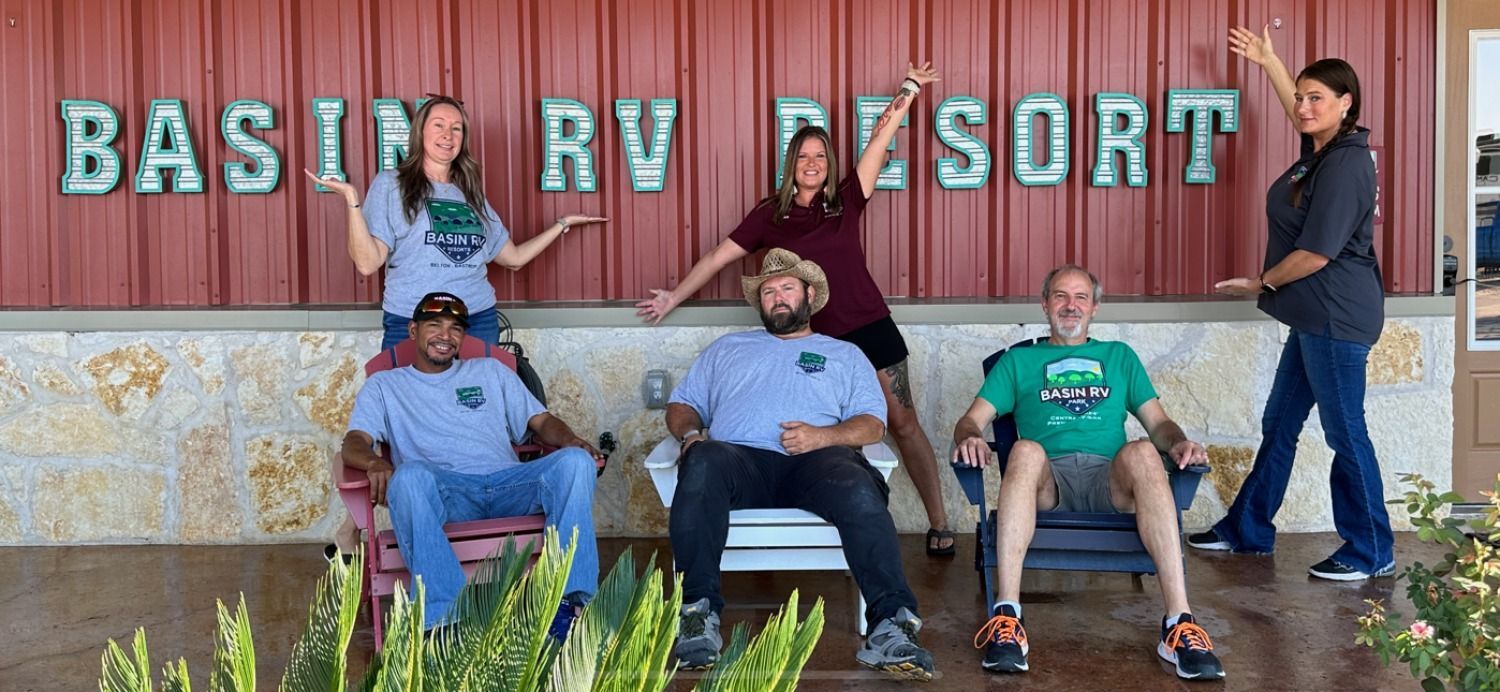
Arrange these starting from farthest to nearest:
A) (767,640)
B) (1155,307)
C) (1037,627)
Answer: (1155,307)
(1037,627)
(767,640)

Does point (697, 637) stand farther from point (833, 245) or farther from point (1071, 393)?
point (833, 245)

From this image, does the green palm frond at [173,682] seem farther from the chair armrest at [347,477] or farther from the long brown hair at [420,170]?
the long brown hair at [420,170]

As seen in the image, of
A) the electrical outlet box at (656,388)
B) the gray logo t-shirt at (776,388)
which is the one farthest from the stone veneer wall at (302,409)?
the gray logo t-shirt at (776,388)

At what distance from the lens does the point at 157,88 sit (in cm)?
488

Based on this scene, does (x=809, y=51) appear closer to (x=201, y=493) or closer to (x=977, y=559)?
(x=977, y=559)

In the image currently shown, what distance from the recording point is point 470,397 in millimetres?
4051

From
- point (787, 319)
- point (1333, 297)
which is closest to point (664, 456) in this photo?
point (787, 319)

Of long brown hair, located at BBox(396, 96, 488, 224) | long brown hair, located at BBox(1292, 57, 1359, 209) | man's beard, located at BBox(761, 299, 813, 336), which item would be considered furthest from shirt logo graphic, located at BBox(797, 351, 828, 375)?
long brown hair, located at BBox(1292, 57, 1359, 209)

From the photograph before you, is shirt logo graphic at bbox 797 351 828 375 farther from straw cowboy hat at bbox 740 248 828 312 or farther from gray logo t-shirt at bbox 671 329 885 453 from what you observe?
straw cowboy hat at bbox 740 248 828 312

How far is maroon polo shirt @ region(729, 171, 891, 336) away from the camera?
4578mm

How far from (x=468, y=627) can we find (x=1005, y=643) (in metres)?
2.19

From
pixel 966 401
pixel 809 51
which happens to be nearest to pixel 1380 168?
pixel 966 401

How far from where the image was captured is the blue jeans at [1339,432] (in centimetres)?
418

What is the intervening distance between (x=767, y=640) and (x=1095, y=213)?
3.84 metres
